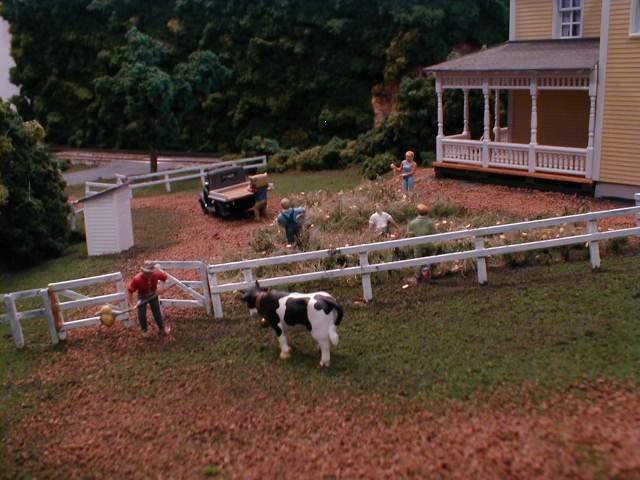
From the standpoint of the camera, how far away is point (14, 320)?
38.5 feet

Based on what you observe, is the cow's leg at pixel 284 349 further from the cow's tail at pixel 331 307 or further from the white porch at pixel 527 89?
the white porch at pixel 527 89

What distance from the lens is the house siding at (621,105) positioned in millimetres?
18000

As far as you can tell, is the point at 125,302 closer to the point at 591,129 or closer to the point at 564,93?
the point at 591,129

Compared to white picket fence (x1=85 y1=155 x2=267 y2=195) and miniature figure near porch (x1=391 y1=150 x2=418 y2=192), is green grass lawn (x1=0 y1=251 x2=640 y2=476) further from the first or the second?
white picket fence (x1=85 y1=155 x2=267 y2=195)

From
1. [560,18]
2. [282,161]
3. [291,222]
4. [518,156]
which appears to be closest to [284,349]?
[291,222]

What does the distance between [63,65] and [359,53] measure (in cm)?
2213

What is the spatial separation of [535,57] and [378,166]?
26.3 feet

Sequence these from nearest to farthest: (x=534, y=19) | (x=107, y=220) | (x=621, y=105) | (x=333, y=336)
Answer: (x=333, y=336), (x=107, y=220), (x=621, y=105), (x=534, y=19)

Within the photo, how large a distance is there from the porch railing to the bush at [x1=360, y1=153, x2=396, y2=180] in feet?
12.2

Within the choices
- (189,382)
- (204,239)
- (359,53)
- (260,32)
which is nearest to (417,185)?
(204,239)

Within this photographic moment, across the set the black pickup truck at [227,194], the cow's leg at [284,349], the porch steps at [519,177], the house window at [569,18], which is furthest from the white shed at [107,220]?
the house window at [569,18]

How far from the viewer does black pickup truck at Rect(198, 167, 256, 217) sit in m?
20.6

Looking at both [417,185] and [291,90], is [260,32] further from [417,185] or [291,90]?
Result: [417,185]

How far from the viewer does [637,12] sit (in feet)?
58.2
